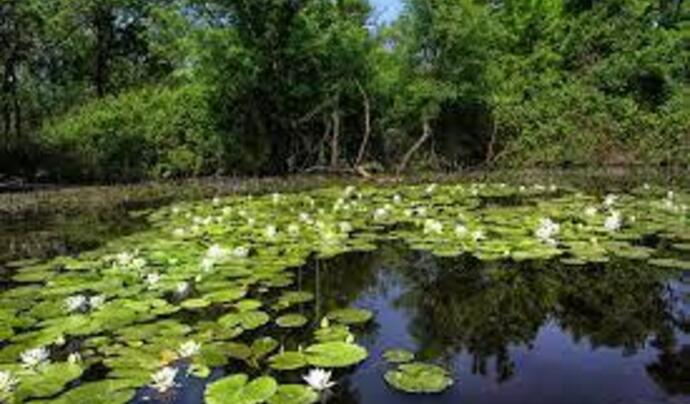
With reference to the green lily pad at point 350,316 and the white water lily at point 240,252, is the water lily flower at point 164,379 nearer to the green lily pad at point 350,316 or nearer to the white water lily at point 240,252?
the green lily pad at point 350,316

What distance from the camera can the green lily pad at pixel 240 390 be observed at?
407cm

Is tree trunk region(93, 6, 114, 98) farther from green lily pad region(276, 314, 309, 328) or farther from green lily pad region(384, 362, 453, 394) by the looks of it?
green lily pad region(384, 362, 453, 394)

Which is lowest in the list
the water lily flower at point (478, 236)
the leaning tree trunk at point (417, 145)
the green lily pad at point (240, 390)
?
the green lily pad at point (240, 390)

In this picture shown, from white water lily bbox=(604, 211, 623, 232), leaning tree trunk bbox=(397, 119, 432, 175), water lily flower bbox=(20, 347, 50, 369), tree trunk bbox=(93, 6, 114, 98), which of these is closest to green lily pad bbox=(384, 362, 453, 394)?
water lily flower bbox=(20, 347, 50, 369)

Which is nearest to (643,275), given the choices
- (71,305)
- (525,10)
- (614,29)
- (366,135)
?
(71,305)

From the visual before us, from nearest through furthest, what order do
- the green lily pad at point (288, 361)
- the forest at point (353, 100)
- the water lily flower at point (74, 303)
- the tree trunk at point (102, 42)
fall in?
the green lily pad at point (288, 361), the water lily flower at point (74, 303), the forest at point (353, 100), the tree trunk at point (102, 42)

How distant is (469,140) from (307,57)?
529 cm

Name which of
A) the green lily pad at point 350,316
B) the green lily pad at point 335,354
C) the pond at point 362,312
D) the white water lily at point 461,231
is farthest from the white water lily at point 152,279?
the white water lily at point 461,231

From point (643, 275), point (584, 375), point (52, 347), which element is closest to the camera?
point (584, 375)

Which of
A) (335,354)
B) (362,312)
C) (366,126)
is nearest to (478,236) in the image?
(362,312)

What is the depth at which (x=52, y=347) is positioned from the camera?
206 inches

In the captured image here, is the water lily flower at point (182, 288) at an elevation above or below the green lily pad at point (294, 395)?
above

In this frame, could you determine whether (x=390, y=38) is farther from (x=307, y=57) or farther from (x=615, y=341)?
(x=615, y=341)

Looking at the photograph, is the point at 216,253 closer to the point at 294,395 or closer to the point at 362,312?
the point at 362,312
